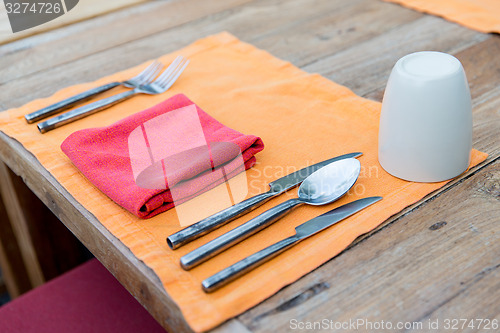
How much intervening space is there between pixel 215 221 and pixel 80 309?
1.36 ft

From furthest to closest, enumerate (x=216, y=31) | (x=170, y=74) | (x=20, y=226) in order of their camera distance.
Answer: (x=20, y=226)
(x=216, y=31)
(x=170, y=74)

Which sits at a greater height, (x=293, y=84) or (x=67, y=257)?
(x=293, y=84)

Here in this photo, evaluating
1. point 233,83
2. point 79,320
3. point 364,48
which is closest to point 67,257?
point 79,320

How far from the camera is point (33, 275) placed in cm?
142

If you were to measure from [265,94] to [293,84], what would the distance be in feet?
0.18

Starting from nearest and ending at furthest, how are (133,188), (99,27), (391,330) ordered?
(391,330) → (133,188) → (99,27)

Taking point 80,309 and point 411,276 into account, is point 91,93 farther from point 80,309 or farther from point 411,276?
point 411,276

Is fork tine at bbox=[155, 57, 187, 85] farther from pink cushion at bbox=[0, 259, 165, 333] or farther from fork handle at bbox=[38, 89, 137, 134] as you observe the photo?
pink cushion at bbox=[0, 259, 165, 333]

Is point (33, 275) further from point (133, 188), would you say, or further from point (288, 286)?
point (288, 286)

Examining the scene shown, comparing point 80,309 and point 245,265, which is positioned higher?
point 245,265

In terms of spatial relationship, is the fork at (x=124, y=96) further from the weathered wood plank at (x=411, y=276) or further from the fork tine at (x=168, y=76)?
the weathered wood plank at (x=411, y=276)

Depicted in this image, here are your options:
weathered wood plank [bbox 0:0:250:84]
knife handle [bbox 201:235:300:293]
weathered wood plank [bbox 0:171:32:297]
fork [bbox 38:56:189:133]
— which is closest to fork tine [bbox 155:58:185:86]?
fork [bbox 38:56:189:133]

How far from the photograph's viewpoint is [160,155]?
69cm

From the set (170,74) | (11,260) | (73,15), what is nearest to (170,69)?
(170,74)
